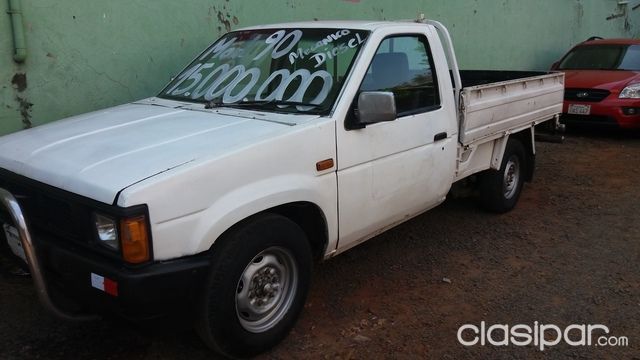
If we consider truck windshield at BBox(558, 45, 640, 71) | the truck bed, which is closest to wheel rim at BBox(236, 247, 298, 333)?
the truck bed

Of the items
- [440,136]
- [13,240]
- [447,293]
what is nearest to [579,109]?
[440,136]

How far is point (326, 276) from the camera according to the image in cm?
414

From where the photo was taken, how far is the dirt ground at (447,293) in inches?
127

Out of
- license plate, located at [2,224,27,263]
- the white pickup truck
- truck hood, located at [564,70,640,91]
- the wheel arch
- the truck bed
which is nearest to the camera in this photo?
the white pickup truck

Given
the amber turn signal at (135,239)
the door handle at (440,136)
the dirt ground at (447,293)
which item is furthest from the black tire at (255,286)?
the door handle at (440,136)

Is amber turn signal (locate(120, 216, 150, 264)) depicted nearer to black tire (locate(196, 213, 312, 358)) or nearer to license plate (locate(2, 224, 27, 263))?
black tire (locate(196, 213, 312, 358))

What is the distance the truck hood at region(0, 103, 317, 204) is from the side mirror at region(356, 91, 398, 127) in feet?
1.06

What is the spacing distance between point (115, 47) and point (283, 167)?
9.48 ft

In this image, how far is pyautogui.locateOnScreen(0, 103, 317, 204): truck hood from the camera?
2564 mm

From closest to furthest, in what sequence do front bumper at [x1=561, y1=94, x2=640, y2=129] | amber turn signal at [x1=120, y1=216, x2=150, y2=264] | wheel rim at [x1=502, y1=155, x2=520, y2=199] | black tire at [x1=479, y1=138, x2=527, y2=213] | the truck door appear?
amber turn signal at [x1=120, y1=216, x2=150, y2=264]
the truck door
black tire at [x1=479, y1=138, x2=527, y2=213]
wheel rim at [x1=502, y1=155, x2=520, y2=199]
front bumper at [x1=561, y1=94, x2=640, y2=129]

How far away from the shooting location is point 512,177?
570cm

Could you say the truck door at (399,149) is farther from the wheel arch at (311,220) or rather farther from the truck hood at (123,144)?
the truck hood at (123,144)

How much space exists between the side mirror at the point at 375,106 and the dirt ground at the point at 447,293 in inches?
50.0

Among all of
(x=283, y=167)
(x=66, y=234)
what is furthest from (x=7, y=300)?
(x=283, y=167)
